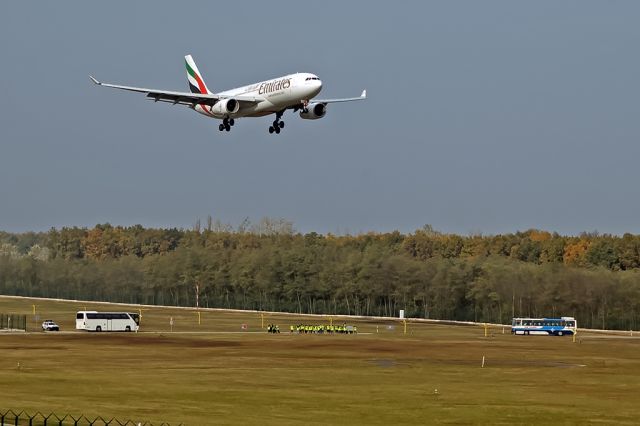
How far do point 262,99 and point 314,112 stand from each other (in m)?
5.73

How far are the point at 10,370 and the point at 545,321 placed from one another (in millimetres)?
104239

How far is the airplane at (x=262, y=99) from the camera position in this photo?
120m

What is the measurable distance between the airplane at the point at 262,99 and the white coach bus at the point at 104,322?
170ft

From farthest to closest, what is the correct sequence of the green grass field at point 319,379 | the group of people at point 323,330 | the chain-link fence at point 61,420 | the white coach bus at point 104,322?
the group of people at point 323,330, the white coach bus at point 104,322, the green grass field at point 319,379, the chain-link fence at point 61,420

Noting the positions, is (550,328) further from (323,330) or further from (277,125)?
(277,125)

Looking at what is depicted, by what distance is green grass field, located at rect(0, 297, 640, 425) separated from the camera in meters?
77.4

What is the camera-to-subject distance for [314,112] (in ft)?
401

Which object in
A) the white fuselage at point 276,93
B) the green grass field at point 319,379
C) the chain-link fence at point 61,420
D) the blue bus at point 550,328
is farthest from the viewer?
the blue bus at point 550,328

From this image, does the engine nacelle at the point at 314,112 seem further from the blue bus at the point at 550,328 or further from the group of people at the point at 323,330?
the blue bus at the point at 550,328

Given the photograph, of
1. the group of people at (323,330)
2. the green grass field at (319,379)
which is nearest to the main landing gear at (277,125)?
the green grass field at (319,379)

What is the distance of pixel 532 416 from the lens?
7812 centimetres

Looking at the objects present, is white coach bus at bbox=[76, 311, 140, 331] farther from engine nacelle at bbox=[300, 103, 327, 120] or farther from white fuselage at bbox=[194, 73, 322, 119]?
engine nacelle at bbox=[300, 103, 327, 120]

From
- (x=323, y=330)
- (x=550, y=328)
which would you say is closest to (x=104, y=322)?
(x=323, y=330)

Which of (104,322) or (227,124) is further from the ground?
(227,124)
